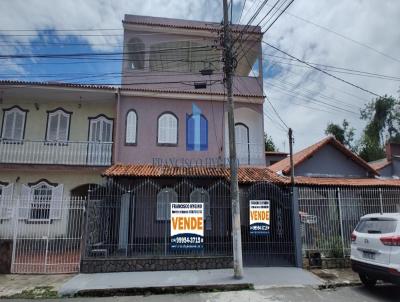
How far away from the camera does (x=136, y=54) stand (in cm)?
1612

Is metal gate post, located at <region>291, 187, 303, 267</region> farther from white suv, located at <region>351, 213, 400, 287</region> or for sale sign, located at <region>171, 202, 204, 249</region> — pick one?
for sale sign, located at <region>171, 202, 204, 249</region>

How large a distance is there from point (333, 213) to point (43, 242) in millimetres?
10749

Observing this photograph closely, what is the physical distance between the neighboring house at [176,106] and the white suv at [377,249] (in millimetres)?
7308

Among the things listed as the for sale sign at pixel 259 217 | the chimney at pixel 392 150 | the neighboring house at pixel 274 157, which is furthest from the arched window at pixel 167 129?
the chimney at pixel 392 150

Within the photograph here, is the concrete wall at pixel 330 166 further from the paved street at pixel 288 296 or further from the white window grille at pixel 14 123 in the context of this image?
the white window grille at pixel 14 123

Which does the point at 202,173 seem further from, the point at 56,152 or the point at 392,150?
the point at 392,150

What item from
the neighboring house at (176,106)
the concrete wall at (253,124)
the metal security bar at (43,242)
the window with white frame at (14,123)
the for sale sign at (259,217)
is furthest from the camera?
the concrete wall at (253,124)

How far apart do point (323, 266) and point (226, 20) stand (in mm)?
8402

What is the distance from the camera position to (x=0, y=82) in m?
13.9

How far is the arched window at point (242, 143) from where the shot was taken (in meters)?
15.0

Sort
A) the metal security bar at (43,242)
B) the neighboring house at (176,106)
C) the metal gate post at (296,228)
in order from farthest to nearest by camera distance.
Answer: the neighboring house at (176,106) < the metal gate post at (296,228) < the metal security bar at (43,242)

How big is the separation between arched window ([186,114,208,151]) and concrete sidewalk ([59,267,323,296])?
6.35 metres

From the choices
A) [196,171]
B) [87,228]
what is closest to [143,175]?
[196,171]

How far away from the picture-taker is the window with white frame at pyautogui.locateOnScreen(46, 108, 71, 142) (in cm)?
1506
